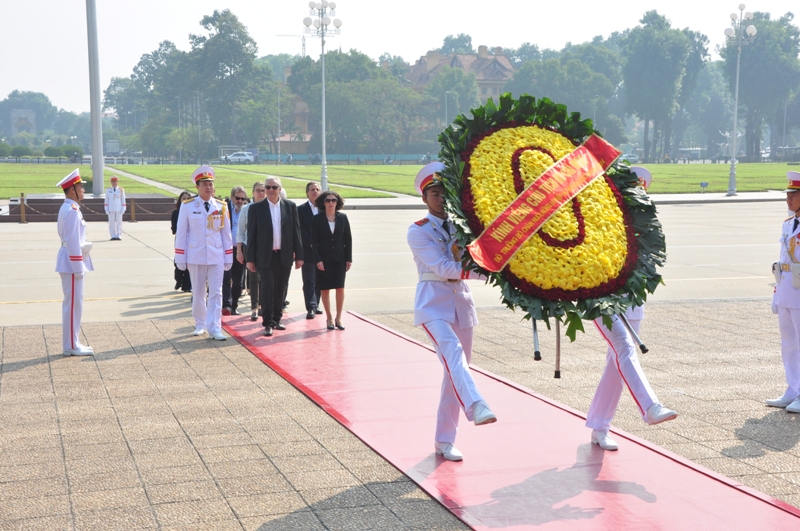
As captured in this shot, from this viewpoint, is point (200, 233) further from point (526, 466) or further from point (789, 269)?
point (789, 269)

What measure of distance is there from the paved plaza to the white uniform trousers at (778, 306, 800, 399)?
0.95ft

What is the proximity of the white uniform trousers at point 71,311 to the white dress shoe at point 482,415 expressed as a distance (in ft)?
17.7

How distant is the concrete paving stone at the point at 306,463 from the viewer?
229 inches

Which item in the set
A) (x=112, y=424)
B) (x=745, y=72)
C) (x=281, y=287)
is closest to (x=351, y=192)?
(x=281, y=287)

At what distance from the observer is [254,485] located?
18.0 feet

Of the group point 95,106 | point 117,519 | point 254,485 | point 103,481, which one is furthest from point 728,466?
point 95,106

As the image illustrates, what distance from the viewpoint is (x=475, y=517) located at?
4.96 metres

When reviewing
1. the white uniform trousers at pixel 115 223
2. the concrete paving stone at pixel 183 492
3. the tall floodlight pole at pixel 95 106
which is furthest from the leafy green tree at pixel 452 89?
the concrete paving stone at pixel 183 492

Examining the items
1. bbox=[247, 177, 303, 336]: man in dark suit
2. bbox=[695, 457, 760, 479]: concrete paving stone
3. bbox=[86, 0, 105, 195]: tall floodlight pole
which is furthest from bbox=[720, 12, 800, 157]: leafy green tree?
bbox=[695, 457, 760, 479]: concrete paving stone

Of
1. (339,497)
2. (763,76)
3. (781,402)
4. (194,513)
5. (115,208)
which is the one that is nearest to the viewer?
(194,513)

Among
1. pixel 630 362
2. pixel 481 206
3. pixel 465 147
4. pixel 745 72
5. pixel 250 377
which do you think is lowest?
→ pixel 250 377

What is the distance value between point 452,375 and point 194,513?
1.74m

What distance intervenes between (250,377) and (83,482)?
299cm

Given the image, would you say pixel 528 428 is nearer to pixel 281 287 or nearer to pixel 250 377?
pixel 250 377
